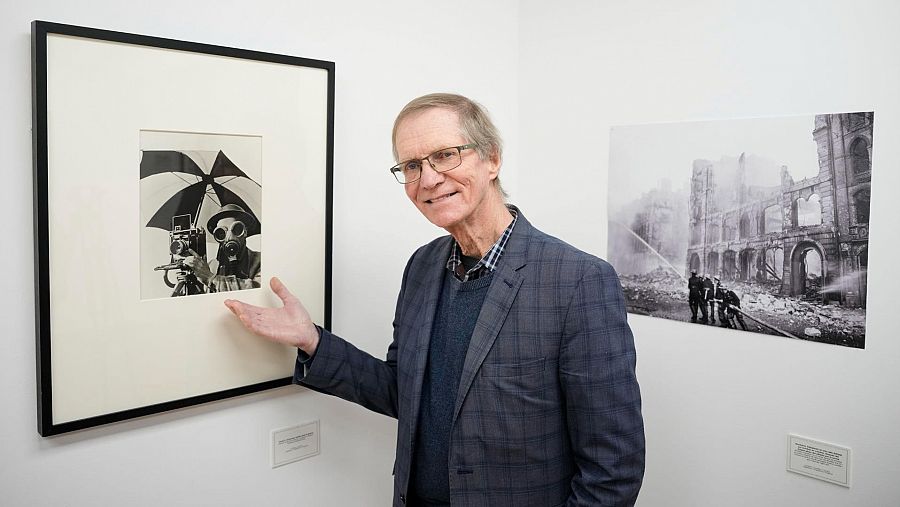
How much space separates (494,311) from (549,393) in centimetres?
18

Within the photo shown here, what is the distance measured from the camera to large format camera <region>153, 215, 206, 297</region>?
128 cm

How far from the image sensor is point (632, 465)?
120 centimetres

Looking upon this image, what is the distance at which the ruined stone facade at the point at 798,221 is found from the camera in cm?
142

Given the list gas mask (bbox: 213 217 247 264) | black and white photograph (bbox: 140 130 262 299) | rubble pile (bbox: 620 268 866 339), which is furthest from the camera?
rubble pile (bbox: 620 268 866 339)

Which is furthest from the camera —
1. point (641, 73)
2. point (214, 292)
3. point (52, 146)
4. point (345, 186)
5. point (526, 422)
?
point (641, 73)

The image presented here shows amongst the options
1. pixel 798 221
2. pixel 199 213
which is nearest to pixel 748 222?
pixel 798 221

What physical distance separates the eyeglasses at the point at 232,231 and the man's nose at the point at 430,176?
41cm

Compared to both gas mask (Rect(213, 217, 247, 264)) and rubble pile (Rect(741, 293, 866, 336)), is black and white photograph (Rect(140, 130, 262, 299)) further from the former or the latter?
rubble pile (Rect(741, 293, 866, 336))

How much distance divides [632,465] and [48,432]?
3.43 feet

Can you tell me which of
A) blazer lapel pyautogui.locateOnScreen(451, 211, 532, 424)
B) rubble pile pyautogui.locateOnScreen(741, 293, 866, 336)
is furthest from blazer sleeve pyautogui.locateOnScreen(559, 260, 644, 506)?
rubble pile pyautogui.locateOnScreen(741, 293, 866, 336)

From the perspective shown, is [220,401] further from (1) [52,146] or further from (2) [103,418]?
(1) [52,146]

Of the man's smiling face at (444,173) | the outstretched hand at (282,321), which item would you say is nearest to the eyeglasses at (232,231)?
the outstretched hand at (282,321)

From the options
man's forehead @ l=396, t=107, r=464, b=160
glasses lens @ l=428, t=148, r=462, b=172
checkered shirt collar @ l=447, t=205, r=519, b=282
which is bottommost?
checkered shirt collar @ l=447, t=205, r=519, b=282

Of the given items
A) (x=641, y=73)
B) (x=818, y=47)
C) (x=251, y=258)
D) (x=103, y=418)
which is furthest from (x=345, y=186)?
(x=818, y=47)
